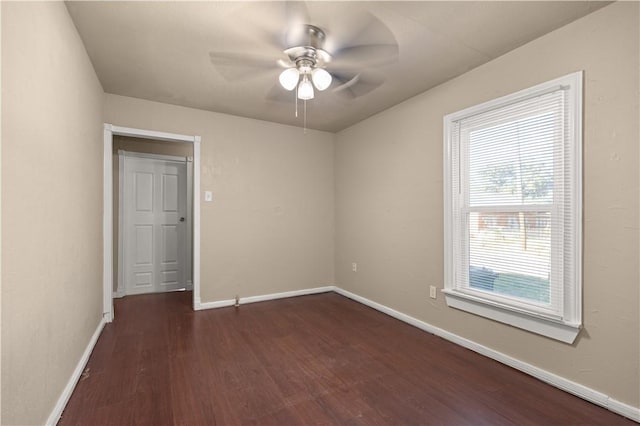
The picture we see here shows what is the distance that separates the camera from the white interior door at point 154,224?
172 inches

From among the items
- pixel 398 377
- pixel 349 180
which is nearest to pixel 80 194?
pixel 398 377

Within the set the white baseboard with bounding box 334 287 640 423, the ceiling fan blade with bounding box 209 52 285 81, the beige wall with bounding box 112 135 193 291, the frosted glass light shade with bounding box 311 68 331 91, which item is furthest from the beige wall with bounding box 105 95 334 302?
the frosted glass light shade with bounding box 311 68 331 91

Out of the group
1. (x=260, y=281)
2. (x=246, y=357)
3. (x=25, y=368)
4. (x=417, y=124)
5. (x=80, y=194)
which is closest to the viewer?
(x=25, y=368)

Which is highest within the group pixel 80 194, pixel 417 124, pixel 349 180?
pixel 417 124

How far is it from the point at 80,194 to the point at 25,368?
131 centimetres

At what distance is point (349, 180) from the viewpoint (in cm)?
426

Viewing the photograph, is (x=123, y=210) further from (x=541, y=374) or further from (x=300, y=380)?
(x=541, y=374)

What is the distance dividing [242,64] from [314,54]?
0.67 meters

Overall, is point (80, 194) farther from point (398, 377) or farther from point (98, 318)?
point (398, 377)

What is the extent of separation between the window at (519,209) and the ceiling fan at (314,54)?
0.96m

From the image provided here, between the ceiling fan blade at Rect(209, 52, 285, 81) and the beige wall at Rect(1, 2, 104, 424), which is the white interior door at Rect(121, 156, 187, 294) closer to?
the beige wall at Rect(1, 2, 104, 424)

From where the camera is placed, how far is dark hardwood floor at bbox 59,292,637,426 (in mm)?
1748

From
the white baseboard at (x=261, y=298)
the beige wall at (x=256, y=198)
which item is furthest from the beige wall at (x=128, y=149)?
the white baseboard at (x=261, y=298)

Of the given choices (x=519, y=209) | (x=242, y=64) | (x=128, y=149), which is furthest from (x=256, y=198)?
(x=519, y=209)
